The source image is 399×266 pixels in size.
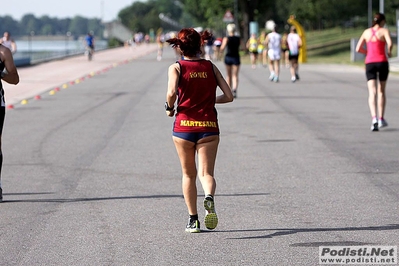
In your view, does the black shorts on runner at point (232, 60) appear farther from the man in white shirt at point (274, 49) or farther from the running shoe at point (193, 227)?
the running shoe at point (193, 227)

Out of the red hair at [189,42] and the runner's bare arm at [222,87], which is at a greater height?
the red hair at [189,42]

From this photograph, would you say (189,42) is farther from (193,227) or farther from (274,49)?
(274,49)

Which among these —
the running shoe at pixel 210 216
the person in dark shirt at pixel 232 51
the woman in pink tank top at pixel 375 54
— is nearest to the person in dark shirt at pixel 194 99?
the running shoe at pixel 210 216

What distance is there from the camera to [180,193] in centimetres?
850

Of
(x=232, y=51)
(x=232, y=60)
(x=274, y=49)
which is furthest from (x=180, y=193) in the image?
(x=274, y=49)

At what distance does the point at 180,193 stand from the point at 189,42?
2345 mm

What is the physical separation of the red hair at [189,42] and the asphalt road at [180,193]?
1.37m

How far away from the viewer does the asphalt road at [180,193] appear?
623cm

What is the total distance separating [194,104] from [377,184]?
2965 millimetres

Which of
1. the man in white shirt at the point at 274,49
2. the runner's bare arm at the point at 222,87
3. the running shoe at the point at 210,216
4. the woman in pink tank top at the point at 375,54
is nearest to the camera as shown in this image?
the running shoe at the point at 210,216

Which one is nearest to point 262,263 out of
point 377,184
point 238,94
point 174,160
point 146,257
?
point 146,257

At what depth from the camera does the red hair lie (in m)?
6.51

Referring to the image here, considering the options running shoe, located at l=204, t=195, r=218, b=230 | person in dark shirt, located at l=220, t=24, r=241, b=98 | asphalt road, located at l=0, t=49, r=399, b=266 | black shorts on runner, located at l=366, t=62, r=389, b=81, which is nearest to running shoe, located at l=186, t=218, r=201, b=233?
asphalt road, located at l=0, t=49, r=399, b=266

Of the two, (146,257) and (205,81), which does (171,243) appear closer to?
(146,257)
